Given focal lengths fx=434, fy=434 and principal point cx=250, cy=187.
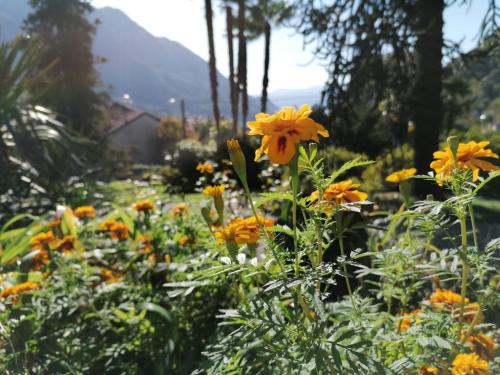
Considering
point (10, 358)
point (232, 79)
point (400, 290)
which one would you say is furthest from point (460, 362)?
point (232, 79)

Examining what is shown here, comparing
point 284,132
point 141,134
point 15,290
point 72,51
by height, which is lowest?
point 141,134

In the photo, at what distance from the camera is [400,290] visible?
1240 millimetres

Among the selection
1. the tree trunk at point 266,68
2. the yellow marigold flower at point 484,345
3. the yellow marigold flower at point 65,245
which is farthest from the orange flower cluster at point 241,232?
the tree trunk at point 266,68

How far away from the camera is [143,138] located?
34.2 meters

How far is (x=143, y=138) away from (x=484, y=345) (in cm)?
3454

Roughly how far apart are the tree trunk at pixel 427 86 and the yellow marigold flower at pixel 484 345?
14.8ft

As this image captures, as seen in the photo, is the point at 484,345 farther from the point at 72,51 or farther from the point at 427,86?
the point at 72,51

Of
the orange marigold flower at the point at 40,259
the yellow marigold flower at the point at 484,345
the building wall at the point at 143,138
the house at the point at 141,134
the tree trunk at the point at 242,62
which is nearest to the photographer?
the yellow marigold flower at the point at 484,345

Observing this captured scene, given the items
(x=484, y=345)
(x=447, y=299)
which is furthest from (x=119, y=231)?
(x=484, y=345)

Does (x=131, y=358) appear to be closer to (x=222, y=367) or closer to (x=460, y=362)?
(x=222, y=367)

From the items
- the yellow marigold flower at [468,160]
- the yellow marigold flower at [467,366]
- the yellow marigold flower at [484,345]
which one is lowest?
the yellow marigold flower at [484,345]

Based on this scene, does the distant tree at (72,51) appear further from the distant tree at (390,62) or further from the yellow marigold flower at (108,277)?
the yellow marigold flower at (108,277)

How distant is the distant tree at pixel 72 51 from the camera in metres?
20.3

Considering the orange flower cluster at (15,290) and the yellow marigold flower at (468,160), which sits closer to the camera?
the yellow marigold flower at (468,160)
